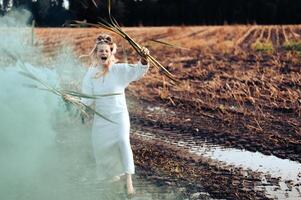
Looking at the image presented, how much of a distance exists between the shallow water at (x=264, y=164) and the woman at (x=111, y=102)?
1.45m

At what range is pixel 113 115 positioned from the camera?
5.60 m

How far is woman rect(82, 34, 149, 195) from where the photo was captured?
5535 millimetres

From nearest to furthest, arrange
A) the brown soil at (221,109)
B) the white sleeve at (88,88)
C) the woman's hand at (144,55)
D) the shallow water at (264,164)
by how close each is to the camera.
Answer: the woman's hand at (144,55)
the white sleeve at (88,88)
the shallow water at (264,164)
the brown soil at (221,109)

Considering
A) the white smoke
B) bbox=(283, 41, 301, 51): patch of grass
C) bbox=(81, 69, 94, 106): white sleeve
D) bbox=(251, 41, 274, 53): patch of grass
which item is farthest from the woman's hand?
bbox=(283, 41, 301, 51): patch of grass

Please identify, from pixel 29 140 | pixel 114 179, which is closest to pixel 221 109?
pixel 29 140

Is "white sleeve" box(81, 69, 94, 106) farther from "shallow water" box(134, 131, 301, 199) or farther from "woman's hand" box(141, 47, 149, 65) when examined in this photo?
"shallow water" box(134, 131, 301, 199)

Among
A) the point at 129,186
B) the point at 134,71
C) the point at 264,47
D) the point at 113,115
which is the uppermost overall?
the point at 134,71

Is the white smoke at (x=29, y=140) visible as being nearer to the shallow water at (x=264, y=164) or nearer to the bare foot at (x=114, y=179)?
the bare foot at (x=114, y=179)

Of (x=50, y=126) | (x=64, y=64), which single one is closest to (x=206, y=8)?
(x=64, y=64)

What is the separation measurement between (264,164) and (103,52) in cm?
246

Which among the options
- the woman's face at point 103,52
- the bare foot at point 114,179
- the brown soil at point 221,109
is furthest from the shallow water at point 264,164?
the woman's face at point 103,52

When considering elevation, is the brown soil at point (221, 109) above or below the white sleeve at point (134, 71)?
below

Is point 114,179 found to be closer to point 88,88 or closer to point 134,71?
point 88,88

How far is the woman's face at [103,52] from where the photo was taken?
18.0 feet
